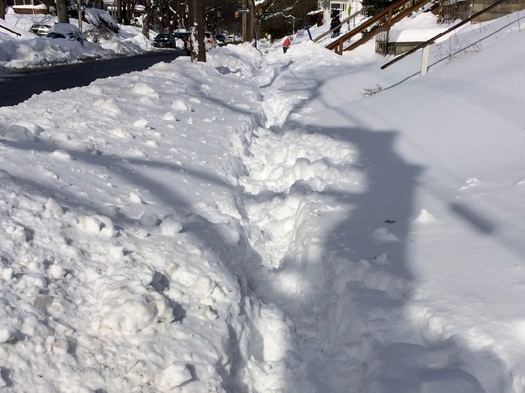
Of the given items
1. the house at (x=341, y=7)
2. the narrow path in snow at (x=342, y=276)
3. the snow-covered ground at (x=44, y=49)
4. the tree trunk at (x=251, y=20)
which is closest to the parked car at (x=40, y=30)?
the snow-covered ground at (x=44, y=49)

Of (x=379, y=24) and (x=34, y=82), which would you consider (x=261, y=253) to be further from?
(x=379, y=24)

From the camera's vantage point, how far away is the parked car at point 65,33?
108 feet

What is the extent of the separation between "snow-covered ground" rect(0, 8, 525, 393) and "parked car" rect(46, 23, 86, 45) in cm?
2758

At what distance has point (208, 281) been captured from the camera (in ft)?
12.3

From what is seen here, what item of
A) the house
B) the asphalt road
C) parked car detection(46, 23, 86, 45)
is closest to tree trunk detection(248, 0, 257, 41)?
the house

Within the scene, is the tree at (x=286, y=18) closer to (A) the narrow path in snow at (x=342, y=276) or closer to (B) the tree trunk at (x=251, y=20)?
(B) the tree trunk at (x=251, y=20)

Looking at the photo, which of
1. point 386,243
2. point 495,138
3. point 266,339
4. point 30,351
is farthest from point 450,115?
point 30,351

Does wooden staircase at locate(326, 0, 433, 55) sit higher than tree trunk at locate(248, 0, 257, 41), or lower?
higher

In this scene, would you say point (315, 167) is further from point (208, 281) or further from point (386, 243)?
point (208, 281)

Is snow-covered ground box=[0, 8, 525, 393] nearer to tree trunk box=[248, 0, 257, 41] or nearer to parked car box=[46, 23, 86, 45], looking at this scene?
parked car box=[46, 23, 86, 45]

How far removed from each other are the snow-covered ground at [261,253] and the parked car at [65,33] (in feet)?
90.5

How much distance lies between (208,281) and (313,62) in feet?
58.3

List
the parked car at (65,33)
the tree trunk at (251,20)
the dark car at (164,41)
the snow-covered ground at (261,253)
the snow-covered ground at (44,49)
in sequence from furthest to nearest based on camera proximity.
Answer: the dark car at (164,41)
the tree trunk at (251,20)
the parked car at (65,33)
the snow-covered ground at (44,49)
the snow-covered ground at (261,253)

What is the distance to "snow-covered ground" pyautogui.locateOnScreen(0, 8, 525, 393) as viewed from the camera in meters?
2.92
